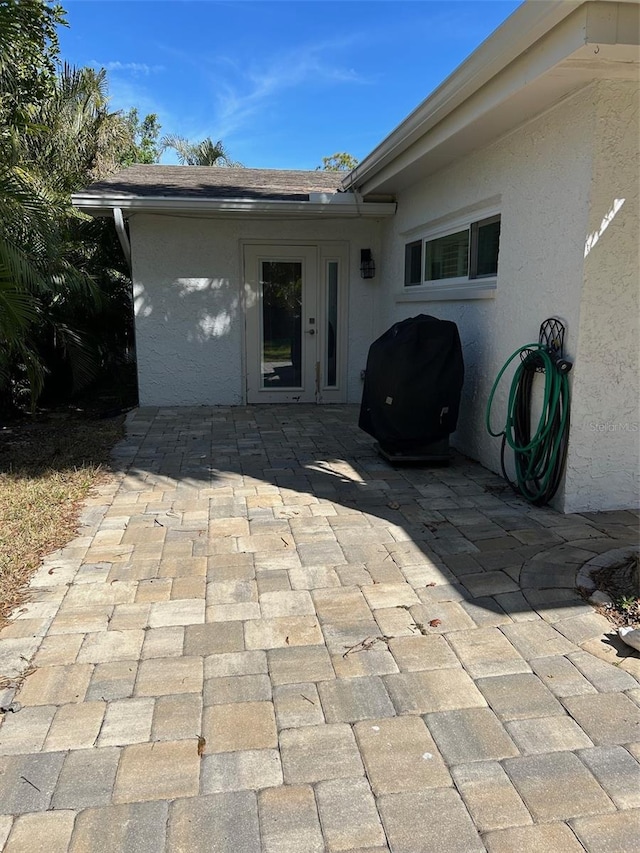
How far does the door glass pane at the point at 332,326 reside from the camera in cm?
834

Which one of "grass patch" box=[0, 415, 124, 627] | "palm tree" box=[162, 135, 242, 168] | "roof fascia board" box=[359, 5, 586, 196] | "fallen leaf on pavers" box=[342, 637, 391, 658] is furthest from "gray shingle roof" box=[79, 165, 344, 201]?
"palm tree" box=[162, 135, 242, 168]

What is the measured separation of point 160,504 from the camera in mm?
4312

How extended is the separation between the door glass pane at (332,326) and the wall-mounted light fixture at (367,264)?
0.38 metres

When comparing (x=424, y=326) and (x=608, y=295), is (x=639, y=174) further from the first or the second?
(x=424, y=326)

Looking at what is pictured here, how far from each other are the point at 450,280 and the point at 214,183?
14.1 ft

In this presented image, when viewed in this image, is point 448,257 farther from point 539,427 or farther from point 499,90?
point 539,427

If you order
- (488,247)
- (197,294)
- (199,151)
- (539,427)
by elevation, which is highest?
(199,151)

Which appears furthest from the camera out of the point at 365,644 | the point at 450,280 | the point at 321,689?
the point at 450,280

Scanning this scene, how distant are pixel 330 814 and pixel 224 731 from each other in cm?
50

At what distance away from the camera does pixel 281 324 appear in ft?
27.3

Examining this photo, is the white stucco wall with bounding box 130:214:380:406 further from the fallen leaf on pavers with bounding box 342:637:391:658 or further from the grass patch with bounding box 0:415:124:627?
the fallen leaf on pavers with bounding box 342:637:391:658

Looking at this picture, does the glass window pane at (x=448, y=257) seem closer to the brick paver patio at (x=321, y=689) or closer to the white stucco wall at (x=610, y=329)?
the white stucco wall at (x=610, y=329)

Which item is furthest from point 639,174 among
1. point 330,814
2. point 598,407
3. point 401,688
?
point 330,814

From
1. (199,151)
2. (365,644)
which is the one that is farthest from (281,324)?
(199,151)
